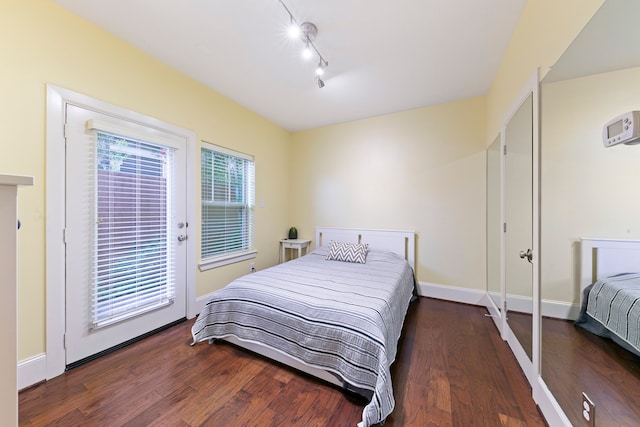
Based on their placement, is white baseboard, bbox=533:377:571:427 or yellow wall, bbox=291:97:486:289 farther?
yellow wall, bbox=291:97:486:289

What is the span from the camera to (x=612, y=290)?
4.00ft

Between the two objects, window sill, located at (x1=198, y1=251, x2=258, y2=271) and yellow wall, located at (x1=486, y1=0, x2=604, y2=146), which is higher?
yellow wall, located at (x1=486, y1=0, x2=604, y2=146)

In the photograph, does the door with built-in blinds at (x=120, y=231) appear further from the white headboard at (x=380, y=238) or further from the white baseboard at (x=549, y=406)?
the white baseboard at (x=549, y=406)

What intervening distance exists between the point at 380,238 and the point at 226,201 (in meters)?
2.21

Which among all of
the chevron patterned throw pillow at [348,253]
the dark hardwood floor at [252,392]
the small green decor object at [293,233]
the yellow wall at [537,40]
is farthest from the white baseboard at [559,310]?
the small green decor object at [293,233]

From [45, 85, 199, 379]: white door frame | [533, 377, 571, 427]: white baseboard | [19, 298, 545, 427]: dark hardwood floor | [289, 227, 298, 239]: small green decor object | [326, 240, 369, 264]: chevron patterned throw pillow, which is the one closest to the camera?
[533, 377, 571, 427]: white baseboard

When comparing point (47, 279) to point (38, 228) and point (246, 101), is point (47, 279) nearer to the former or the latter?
point (38, 228)

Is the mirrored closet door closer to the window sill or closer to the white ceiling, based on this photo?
the white ceiling

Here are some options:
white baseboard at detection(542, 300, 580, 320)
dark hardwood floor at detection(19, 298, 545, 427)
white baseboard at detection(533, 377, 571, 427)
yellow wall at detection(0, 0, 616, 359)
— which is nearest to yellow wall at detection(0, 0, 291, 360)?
yellow wall at detection(0, 0, 616, 359)

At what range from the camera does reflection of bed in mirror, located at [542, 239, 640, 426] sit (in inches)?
42.8

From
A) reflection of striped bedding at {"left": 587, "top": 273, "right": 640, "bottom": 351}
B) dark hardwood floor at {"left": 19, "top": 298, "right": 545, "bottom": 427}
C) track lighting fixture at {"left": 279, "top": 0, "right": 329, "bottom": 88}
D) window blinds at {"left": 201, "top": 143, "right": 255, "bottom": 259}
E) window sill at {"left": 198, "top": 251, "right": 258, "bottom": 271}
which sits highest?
track lighting fixture at {"left": 279, "top": 0, "right": 329, "bottom": 88}

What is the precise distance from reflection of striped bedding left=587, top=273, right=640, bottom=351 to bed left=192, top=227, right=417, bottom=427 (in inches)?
44.5

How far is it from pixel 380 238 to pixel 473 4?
257cm

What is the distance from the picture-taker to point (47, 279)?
1.65 m
